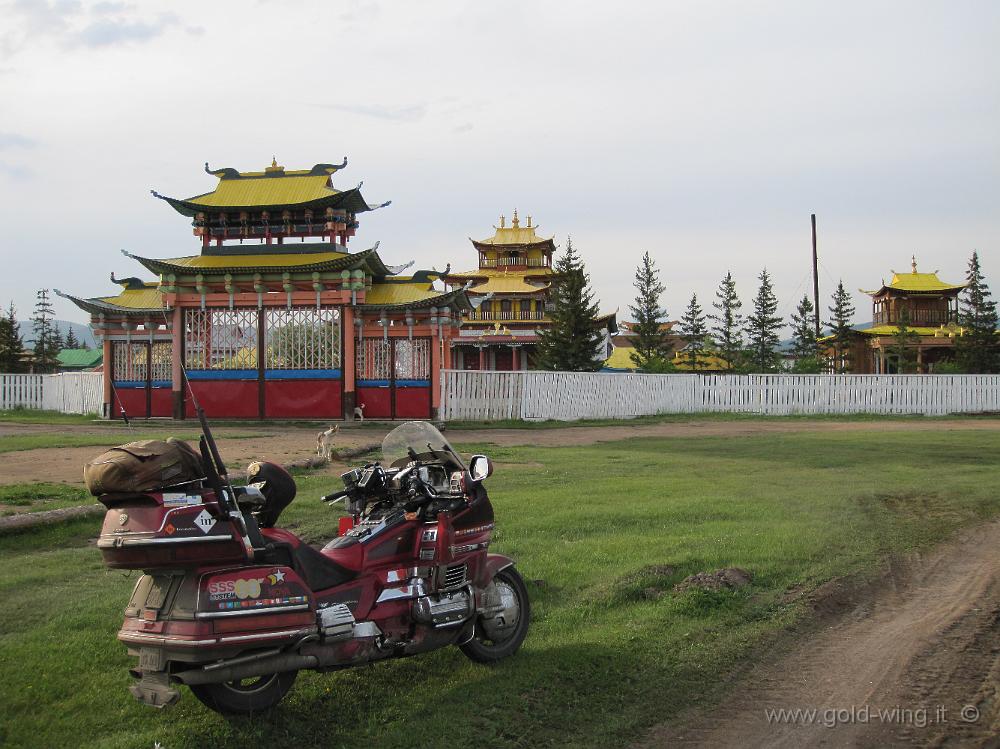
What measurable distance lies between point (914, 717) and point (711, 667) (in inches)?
45.6

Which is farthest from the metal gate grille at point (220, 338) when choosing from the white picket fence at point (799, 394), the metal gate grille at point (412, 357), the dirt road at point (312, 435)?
the white picket fence at point (799, 394)

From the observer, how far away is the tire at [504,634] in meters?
5.56

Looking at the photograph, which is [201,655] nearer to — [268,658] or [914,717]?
[268,658]

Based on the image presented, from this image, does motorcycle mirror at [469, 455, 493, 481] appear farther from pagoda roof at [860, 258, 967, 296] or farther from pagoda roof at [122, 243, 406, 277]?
pagoda roof at [860, 258, 967, 296]

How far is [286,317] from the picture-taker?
27.8 meters

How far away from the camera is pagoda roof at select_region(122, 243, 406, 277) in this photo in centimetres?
2727

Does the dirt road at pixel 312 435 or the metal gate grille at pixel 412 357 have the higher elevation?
the metal gate grille at pixel 412 357

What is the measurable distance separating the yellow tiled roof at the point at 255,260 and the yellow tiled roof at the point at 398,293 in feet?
5.40

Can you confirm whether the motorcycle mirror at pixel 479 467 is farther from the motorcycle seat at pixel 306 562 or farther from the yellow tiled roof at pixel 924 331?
the yellow tiled roof at pixel 924 331

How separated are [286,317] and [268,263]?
5.79ft

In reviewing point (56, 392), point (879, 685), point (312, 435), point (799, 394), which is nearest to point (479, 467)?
point (879, 685)

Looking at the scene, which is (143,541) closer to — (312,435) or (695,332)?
(312,435)

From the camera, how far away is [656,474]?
14.5 m

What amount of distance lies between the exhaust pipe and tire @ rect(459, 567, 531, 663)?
122cm
